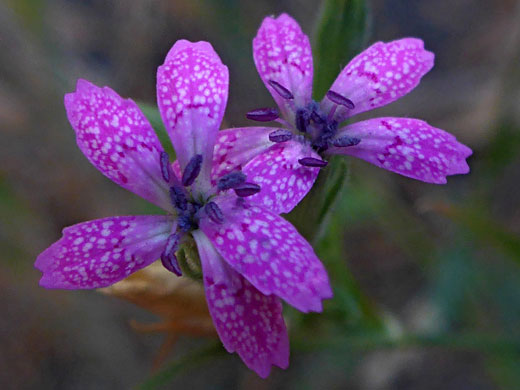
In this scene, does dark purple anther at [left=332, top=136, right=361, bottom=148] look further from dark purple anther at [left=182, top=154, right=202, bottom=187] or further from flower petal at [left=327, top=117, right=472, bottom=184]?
dark purple anther at [left=182, top=154, right=202, bottom=187]

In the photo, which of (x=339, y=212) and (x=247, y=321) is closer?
(x=247, y=321)

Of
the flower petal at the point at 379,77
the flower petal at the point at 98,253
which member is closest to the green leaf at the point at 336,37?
the flower petal at the point at 379,77

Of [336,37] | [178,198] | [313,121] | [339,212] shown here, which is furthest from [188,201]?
[339,212]

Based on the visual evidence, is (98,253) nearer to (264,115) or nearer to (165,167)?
(165,167)

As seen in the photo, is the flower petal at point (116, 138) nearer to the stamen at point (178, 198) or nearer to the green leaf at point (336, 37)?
the stamen at point (178, 198)

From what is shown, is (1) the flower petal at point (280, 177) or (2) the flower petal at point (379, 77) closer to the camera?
(1) the flower petal at point (280, 177)

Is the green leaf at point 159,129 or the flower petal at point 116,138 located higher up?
the flower petal at point 116,138
